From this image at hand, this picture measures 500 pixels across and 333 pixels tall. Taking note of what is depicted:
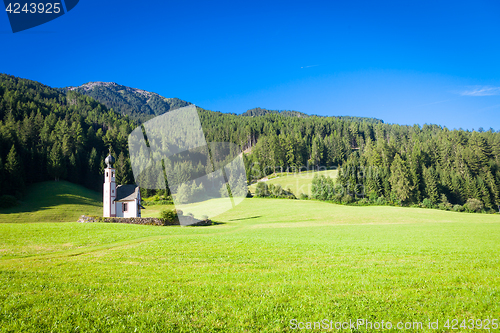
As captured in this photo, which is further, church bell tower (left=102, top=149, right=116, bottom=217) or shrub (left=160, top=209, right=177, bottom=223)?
church bell tower (left=102, top=149, right=116, bottom=217)

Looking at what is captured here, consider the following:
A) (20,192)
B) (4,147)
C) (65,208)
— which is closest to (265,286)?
(65,208)

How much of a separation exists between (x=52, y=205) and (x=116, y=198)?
2168 cm

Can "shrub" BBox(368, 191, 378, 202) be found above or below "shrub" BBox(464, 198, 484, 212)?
above

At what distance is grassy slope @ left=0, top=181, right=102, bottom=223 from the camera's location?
137ft

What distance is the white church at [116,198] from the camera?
3872cm

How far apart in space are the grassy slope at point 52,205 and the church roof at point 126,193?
11.1 m

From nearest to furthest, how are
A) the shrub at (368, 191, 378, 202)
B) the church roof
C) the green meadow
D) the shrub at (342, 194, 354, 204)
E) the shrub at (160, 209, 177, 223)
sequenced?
the green meadow
the shrub at (160, 209, 177, 223)
the church roof
the shrub at (342, 194, 354, 204)
the shrub at (368, 191, 378, 202)

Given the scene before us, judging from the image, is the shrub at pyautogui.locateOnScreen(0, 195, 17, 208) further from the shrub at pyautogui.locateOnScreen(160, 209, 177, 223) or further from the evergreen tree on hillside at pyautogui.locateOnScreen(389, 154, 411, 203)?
the evergreen tree on hillside at pyautogui.locateOnScreen(389, 154, 411, 203)

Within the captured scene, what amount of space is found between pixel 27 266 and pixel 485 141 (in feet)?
395

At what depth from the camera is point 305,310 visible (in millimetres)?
5773

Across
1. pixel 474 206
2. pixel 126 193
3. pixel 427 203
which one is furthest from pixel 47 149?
pixel 474 206

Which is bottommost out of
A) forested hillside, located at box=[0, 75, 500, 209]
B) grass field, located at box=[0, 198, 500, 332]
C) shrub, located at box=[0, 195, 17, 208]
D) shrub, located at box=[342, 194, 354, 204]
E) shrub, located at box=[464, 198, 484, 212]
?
shrub, located at box=[464, 198, 484, 212]

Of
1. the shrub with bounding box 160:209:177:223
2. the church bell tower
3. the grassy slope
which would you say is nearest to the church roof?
the church bell tower

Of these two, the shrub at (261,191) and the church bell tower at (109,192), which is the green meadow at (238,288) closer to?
the church bell tower at (109,192)
